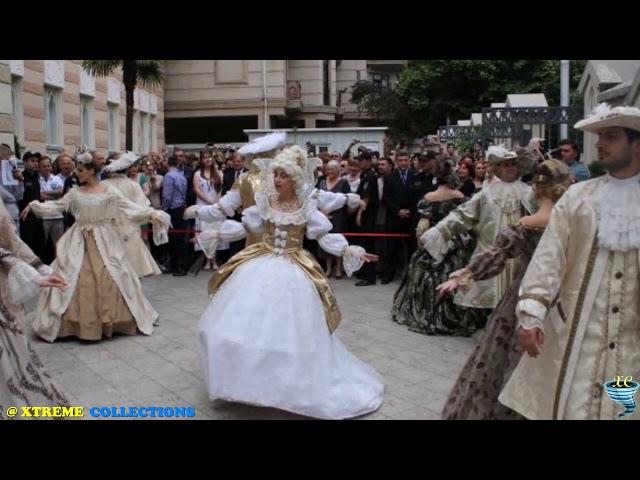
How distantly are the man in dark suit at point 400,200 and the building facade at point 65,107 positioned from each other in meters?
7.17

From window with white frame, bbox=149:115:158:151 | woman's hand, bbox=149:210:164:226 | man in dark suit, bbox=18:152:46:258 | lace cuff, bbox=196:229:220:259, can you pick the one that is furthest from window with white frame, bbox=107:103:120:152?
lace cuff, bbox=196:229:220:259

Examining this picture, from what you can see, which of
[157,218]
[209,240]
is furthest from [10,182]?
[209,240]

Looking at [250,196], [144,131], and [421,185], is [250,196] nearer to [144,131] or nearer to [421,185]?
[421,185]

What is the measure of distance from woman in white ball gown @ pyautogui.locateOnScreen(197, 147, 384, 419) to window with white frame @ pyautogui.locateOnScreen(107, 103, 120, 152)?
14156 millimetres

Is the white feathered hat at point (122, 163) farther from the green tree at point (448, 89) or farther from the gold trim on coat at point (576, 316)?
the green tree at point (448, 89)

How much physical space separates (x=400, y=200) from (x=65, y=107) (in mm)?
9111

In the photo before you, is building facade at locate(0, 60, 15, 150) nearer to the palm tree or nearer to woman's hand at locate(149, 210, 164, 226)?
the palm tree

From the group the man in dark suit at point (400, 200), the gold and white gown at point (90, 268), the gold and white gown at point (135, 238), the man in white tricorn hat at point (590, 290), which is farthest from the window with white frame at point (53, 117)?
the man in white tricorn hat at point (590, 290)

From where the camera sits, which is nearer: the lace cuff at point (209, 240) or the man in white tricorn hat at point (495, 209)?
the lace cuff at point (209, 240)

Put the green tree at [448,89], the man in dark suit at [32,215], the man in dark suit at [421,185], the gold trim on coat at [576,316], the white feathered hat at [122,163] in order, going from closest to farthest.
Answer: the gold trim on coat at [576,316] → the white feathered hat at [122,163] → the man in dark suit at [421,185] → the man in dark suit at [32,215] → the green tree at [448,89]

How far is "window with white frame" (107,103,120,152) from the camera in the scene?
18.0m

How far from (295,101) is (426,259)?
72.0 ft

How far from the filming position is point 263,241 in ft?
15.5

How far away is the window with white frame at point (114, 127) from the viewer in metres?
18.0
